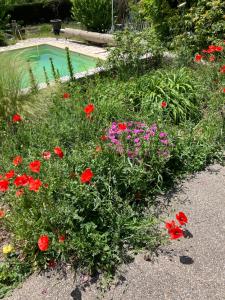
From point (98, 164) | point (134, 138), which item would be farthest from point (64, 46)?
point (98, 164)

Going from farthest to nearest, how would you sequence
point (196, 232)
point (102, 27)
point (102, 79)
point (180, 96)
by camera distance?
point (102, 27)
point (102, 79)
point (180, 96)
point (196, 232)

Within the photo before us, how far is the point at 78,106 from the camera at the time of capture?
3.57m

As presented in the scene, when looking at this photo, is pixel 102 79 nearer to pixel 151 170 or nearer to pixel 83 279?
pixel 151 170

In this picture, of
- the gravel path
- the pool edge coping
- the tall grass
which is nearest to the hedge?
the pool edge coping

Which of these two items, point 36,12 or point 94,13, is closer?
point 94,13

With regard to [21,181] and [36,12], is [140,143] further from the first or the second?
[36,12]

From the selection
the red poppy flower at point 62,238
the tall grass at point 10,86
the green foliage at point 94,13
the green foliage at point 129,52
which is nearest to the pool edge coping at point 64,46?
the green foliage at point 94,13

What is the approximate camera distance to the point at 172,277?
7.11 feet

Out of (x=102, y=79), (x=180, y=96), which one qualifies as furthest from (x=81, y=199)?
(x=102, y=79)

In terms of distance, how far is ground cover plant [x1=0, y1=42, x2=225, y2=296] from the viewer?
2.27 meters

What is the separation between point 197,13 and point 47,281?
5860 millimetres

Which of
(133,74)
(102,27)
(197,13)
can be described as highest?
(197,13)

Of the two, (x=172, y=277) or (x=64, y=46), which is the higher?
(x=172, y=277)

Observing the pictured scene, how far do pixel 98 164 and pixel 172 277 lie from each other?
1061mm
